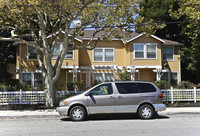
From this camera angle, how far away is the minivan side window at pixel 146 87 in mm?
9727

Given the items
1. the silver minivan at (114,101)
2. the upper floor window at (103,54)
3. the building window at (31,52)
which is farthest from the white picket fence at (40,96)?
the upper floor window at (103,54)

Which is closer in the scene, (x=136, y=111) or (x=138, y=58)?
(x=136, y=111)

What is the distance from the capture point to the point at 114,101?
935 centimetres

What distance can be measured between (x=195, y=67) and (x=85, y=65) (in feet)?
37.0

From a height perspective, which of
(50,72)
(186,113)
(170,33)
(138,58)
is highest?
(170,33)

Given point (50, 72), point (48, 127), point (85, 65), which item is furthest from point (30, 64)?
point (48, 127)

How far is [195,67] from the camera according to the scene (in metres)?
20.4

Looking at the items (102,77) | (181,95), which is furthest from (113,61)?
(181,95)

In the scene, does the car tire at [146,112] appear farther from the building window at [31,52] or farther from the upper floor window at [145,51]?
the building window at [31,52]

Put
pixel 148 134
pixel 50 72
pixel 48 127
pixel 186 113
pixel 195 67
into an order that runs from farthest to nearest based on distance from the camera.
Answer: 1. pixel 195 67
2. pixel 50 72
3. pixel 186 113
4. pixel 48 127
5. pixel 148 134

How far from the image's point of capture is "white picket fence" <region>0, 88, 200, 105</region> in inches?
536

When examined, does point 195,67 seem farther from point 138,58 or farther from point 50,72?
point 50,72

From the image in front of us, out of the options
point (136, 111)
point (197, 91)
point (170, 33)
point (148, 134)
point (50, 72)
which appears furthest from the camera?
point (170, 33)

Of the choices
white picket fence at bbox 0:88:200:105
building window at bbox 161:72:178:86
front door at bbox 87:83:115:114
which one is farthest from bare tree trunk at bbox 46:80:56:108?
building window at bbox 161:72:178:86
